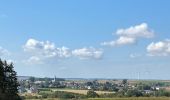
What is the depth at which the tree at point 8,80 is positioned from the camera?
3179 inches

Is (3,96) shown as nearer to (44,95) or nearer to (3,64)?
(3,64)

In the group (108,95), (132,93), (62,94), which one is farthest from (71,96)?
(132,93)

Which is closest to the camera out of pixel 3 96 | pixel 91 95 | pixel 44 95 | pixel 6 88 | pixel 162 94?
pixel 3 96

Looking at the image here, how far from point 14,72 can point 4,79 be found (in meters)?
5.06

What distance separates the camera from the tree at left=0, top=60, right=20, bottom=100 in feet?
265

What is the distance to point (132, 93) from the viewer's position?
19300 centimetres

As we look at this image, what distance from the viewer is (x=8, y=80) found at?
85062 millimetres

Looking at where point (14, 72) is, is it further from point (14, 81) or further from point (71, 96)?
point (71, 96)

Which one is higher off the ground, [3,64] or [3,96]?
[3,64]

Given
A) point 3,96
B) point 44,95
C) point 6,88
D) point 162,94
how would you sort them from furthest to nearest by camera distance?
point 162,94 < point 44,95 < point 6,88 < point 3,96

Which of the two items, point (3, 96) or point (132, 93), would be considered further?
point (132, 93)

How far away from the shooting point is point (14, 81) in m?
86.4

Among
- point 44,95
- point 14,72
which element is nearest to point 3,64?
point 14,72

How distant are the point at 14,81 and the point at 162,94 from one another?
378 feet
